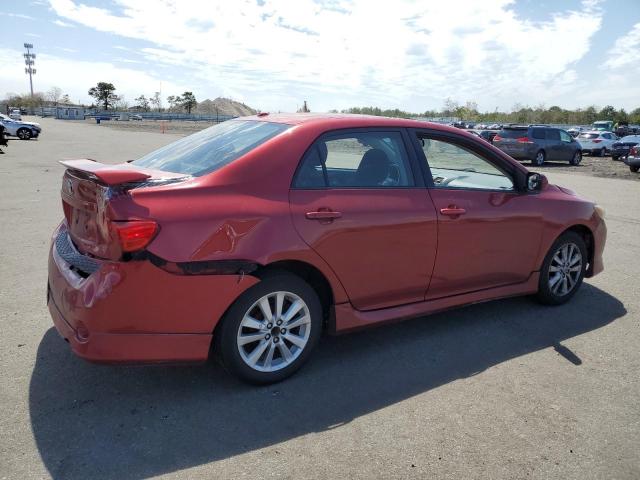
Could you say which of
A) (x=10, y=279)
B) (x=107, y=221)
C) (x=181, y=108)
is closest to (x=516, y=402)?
(x=107, y=221)

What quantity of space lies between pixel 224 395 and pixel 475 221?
230 cm

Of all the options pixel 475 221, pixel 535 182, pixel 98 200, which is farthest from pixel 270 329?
pixel 535 182

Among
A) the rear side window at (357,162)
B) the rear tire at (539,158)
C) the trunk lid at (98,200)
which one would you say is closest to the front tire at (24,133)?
the rear tire at (539,158)

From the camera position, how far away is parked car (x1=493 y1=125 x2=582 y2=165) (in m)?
23.0

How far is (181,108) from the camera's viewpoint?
457ft

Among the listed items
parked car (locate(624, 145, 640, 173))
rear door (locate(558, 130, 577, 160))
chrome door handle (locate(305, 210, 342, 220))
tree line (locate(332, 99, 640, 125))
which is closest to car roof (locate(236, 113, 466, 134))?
chrome door handle (locate(305, 210, 342, 220))

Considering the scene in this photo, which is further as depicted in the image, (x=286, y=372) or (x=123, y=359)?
(x=286, y=372)

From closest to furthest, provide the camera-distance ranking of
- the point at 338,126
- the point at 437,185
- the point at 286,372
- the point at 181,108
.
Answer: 1. the point at 286,372
2. the point at 338,126
3. the point at 437,185
4. the point at 181,108

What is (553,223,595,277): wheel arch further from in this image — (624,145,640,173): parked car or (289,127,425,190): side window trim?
(624,145,640,173): parked car

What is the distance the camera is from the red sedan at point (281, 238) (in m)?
2.92

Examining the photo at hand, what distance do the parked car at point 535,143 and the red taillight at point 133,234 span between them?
22.1m

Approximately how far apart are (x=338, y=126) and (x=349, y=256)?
936 millimetres

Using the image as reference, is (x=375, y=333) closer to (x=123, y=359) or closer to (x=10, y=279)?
(x=123, y=359)

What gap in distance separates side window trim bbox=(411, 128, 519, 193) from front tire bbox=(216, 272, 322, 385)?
4.50 ft
